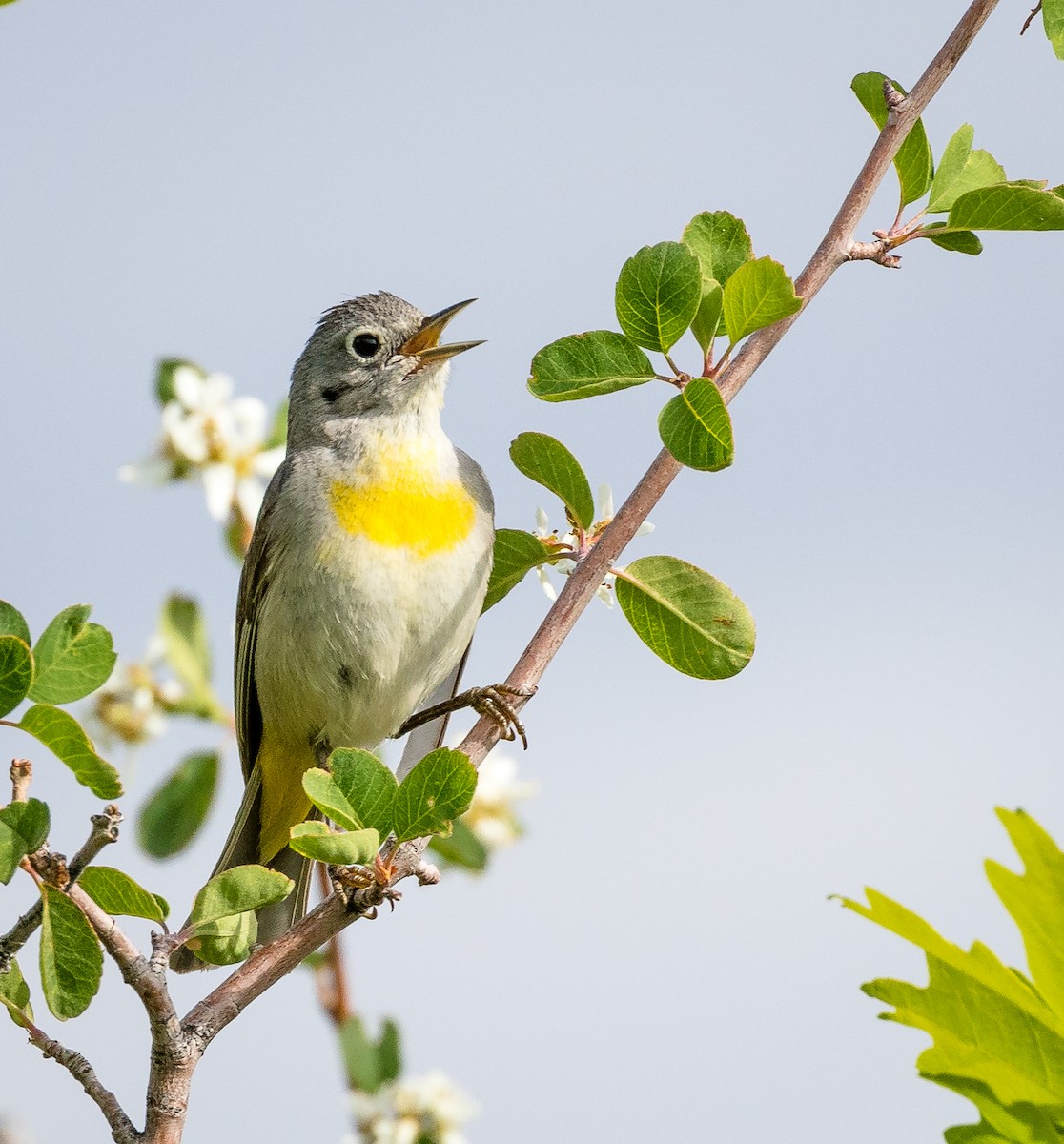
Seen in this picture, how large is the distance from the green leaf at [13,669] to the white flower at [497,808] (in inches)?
96.5

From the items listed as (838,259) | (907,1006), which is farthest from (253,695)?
(907,1006)

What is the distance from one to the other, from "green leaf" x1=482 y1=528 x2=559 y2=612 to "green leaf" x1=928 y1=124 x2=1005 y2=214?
107 cm

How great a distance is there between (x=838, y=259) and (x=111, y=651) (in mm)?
1496

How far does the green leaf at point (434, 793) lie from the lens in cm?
222

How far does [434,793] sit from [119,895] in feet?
1.70

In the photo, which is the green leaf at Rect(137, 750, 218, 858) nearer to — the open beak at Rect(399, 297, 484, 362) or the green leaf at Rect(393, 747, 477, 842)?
the open beak at Rect(399, 297, 484, 362)

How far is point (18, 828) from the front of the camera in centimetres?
204

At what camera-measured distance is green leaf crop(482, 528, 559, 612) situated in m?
3.09

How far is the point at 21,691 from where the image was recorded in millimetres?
2125

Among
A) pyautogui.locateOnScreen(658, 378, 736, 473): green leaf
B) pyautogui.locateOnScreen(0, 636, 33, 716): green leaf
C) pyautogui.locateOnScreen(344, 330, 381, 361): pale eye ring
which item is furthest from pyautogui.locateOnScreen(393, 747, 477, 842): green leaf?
pyautogui.locateOnScreen(344, 330, 381, 361): pale eye ring

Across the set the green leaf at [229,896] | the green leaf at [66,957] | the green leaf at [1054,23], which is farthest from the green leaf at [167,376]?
the green leaf at [1054,23]

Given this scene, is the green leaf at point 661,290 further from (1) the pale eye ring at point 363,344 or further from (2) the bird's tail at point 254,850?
(1) the pale eye ring at point 363,344

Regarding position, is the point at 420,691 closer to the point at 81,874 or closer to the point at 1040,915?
the point at 81,874

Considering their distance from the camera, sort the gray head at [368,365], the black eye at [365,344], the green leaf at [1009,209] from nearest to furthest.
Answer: the green leaf at [1009,209] < the gray head at [368,365] < the black eye at [365,344]
